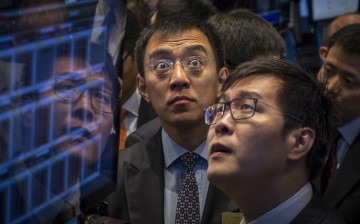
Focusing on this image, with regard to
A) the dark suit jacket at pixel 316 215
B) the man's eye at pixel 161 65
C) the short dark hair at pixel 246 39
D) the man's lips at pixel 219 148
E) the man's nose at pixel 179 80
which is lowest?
the dark suit jacket at pixel 316 215

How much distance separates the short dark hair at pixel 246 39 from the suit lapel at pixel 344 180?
554mm

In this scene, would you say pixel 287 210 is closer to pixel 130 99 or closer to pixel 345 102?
pixel 345 102

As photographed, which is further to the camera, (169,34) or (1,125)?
(169,34)

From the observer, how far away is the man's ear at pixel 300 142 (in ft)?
6.02

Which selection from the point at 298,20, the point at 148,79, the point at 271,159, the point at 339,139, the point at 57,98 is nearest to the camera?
the point at 57,98

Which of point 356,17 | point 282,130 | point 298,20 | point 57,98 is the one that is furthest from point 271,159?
point 298,20

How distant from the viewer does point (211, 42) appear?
92.7 inches

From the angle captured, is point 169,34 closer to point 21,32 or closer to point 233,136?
point 233,136

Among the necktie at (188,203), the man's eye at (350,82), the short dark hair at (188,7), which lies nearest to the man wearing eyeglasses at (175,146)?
the necktie at (188,203)

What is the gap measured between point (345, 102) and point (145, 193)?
3.92 feet

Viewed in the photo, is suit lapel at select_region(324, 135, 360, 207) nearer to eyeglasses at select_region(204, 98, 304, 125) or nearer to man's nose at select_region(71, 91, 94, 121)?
eyeglasses at select_region(204, 98, 304, 125)

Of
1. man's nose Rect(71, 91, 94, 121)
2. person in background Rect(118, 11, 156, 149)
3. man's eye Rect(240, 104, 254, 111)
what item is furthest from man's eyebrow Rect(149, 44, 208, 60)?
man's nose Rect(71, 91, 94, 121)

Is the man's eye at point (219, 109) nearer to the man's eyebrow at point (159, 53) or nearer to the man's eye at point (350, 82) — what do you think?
the man's eyebrow at point (159, 53)

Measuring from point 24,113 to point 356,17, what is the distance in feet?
11.5
